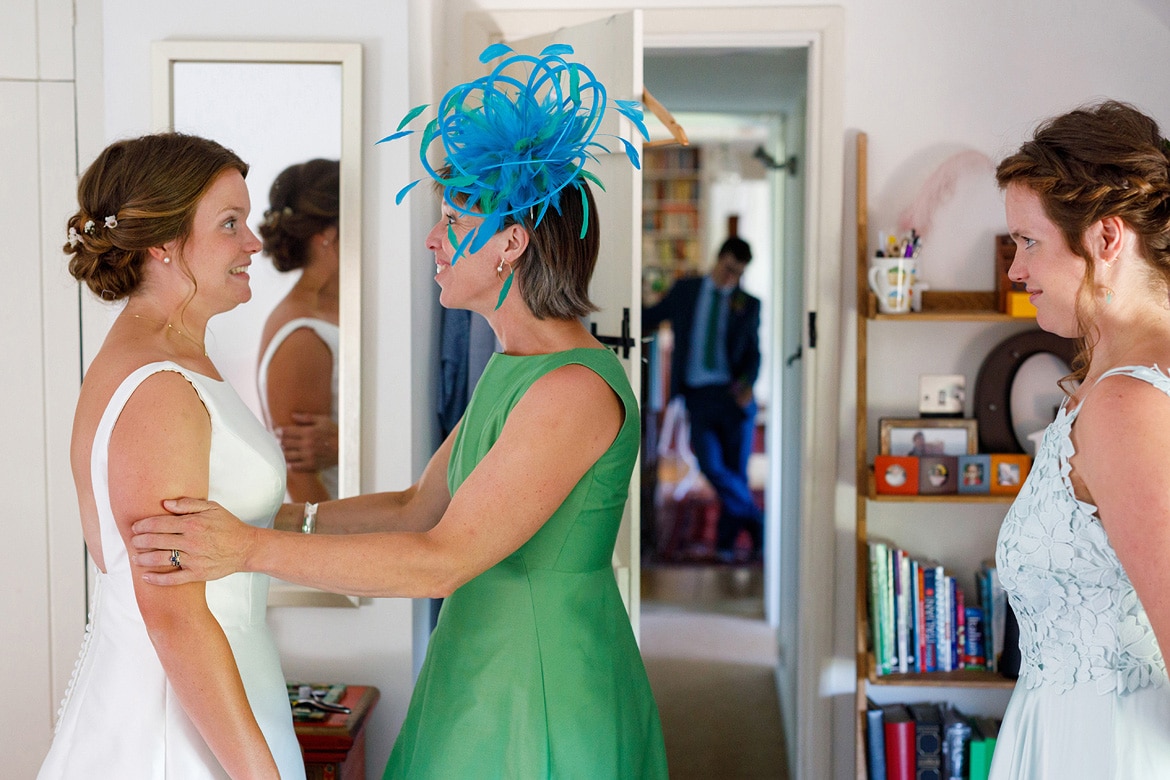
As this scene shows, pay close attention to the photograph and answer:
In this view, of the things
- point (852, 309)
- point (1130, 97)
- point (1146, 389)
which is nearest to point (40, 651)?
point (852, 309)

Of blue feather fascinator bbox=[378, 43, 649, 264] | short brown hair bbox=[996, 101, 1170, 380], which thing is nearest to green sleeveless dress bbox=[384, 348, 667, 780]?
blue feather fascinator bbox=[378, 43, 649, 264]

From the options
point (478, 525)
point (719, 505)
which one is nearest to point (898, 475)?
point (478, 525)

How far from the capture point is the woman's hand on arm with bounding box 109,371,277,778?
128cm

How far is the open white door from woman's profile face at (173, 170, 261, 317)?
1.08 meters

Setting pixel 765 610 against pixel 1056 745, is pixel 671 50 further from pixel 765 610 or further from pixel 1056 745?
pixel 765 610

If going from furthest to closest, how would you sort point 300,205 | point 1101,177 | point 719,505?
point 719,505, point 300,205, point 1101,177

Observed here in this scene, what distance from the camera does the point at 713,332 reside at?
18.9ft

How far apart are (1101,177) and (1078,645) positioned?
1.93 ft

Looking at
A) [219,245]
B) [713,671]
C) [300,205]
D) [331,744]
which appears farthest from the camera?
[713,671]

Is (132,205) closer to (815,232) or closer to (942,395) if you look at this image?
(815,232)

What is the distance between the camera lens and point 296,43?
2.35 metres

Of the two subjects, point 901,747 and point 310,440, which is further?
point 901,747

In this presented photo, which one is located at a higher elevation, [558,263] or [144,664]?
[558,263]

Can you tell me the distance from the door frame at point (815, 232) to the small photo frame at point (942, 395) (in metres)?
0.24
